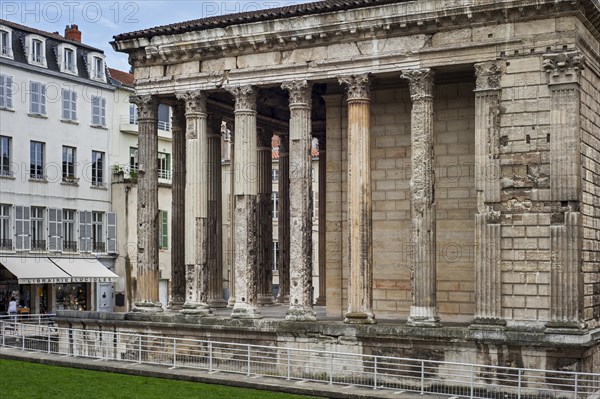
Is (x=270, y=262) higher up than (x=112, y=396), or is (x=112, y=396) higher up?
(x=270, y=262)

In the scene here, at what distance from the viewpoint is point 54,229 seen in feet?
145

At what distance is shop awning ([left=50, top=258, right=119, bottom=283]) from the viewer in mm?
43875

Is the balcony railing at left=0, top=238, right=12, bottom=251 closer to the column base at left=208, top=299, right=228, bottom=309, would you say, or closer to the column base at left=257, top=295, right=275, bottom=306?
the column base at left=257, top=295, right=275, bottom=306

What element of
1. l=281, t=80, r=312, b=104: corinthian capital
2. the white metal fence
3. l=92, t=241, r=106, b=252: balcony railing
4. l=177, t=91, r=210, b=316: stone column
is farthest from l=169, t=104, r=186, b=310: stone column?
l=92, t=241, r=106, b=252: balcony railing

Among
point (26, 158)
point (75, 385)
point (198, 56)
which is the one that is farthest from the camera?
point (26, 158)

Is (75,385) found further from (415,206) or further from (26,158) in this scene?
(26,158)

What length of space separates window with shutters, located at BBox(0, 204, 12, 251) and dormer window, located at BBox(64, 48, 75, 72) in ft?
26.1

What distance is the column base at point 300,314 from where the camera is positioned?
26.6 m

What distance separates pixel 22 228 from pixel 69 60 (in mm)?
8877

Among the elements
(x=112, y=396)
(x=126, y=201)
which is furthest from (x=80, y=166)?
(x=112, y=396)

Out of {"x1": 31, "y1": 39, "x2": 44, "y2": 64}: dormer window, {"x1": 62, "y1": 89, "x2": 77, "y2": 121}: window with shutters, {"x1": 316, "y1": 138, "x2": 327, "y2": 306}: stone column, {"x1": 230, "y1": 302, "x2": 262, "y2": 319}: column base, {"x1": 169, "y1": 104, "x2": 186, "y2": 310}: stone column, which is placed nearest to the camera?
{"x1": 230, "y1": 302, "x2": 262, "y2": 319}: column base

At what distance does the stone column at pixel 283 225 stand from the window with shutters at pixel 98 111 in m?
14.9

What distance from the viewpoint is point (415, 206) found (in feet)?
82.9

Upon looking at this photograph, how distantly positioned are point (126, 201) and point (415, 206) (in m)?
25.5
